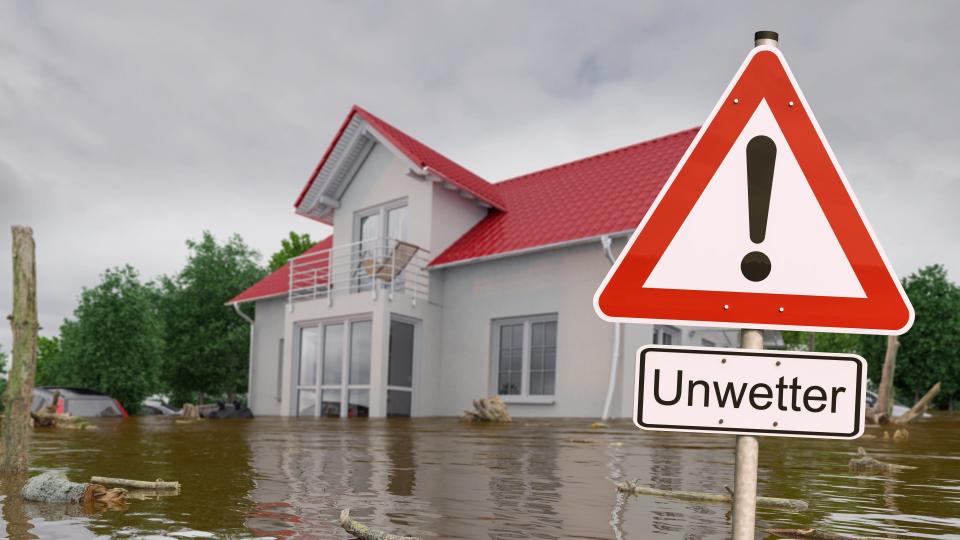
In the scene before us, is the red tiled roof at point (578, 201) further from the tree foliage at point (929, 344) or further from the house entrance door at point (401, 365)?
the tree foliage at point (929, 344)

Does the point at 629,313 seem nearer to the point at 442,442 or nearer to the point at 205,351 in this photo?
the point at 442,442

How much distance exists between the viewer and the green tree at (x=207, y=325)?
39.7 meters

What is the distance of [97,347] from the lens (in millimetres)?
34500

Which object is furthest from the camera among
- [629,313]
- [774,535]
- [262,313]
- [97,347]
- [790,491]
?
[97,347]

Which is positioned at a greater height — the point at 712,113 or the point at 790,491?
the point at 712,113

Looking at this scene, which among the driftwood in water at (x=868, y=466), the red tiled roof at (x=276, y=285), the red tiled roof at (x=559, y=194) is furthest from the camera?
the red tiled roof at (x=276, y=285)

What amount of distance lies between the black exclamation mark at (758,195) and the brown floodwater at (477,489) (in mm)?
1627

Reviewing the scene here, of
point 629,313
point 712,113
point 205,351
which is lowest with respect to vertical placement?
point 205,351

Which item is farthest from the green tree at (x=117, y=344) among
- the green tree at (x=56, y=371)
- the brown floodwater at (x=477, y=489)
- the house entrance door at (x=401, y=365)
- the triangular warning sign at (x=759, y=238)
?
the triangular warning sign at (x=759, y=238)

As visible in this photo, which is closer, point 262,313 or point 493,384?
point 493,384

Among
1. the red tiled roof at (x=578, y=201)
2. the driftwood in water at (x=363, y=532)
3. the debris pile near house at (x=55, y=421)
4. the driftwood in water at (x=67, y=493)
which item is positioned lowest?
the debris pile near house at (x=55, y=421)

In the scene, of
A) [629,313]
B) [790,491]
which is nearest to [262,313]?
[790,491]

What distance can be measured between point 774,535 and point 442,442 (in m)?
6.04

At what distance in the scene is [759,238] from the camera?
89.8 inches
